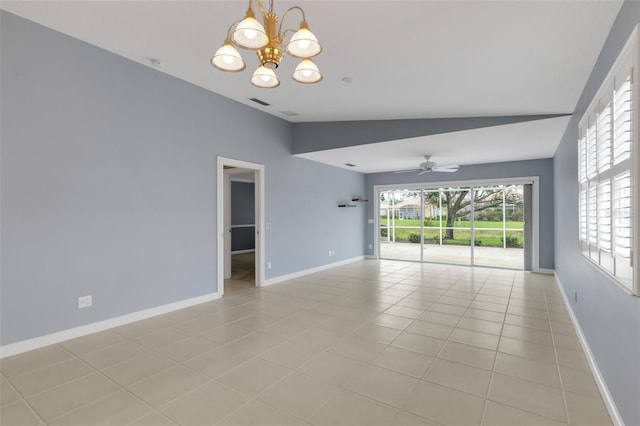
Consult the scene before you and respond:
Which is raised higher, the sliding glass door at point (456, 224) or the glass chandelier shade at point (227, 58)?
the glass chandelier shade at point (227, 58)

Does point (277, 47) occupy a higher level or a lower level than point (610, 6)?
lower

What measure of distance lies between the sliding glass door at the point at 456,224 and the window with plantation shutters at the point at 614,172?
5290 millimetres

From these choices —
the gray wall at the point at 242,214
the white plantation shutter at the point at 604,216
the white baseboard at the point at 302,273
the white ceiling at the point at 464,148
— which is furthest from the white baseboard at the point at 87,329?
the gray wall at the point at 242,214

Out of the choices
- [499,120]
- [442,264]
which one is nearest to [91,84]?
[499,120]

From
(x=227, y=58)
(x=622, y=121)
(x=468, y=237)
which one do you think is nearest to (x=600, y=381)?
(x=622, y=121)

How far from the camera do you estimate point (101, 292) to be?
3.46 m

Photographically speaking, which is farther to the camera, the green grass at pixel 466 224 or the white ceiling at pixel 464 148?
the green grass at pixel 466 224

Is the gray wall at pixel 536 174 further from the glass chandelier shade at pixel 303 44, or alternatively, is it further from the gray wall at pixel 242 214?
the glass chandelier shade at pixel 303 44

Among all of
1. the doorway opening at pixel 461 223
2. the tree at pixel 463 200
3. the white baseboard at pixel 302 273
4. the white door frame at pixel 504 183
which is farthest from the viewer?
the tree at pixel 463 200

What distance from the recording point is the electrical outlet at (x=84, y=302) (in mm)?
3307

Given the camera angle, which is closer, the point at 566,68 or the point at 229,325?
the point at 566,68

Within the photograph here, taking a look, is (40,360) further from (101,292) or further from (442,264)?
(442,264)

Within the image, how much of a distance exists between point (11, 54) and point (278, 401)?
3817 millimetres

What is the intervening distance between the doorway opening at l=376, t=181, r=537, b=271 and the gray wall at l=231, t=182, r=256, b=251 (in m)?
4.40
